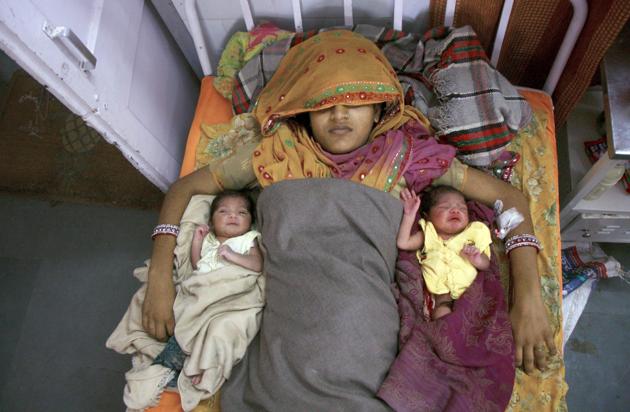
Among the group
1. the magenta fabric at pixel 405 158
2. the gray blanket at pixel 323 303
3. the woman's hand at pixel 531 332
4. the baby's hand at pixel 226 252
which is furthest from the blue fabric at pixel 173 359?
the woman's hand at pixel 531 332

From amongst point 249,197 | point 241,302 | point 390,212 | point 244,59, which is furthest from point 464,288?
point 244,59

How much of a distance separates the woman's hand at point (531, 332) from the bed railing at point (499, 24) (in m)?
0.89

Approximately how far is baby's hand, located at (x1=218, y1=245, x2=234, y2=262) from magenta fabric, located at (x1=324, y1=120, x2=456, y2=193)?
45cm

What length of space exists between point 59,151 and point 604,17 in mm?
2662

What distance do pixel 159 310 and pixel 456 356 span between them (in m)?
0.95

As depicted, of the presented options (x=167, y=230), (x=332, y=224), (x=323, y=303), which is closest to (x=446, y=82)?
(x=332, y=224)

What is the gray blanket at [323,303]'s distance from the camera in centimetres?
132

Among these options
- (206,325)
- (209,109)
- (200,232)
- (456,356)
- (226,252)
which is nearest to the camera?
(456,356)

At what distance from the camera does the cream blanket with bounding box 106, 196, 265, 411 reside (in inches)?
56.7

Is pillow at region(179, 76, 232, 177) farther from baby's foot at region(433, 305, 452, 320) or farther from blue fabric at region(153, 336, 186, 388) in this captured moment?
baby's foot at region(433, 305, 452, 320)

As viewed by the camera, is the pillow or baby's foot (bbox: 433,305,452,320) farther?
the pillow

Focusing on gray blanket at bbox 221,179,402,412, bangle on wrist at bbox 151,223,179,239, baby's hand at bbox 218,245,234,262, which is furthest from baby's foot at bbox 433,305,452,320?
bangle on wrist at bbox 151,223,179,239

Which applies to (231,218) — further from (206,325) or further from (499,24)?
(499,24)

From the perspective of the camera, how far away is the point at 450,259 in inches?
61.0
